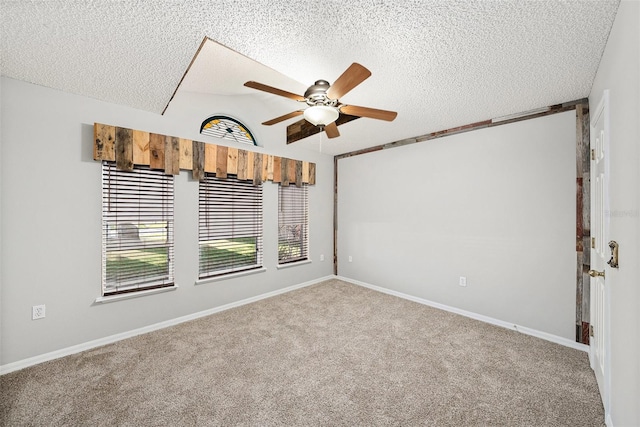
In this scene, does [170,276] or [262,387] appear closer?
[262,387]

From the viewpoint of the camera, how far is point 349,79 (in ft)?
5.32

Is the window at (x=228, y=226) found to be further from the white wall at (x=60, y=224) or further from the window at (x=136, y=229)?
the window at (x=136, y=229)

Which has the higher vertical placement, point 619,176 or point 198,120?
point 198,120

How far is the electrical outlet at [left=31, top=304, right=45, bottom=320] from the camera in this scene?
220 centimetres

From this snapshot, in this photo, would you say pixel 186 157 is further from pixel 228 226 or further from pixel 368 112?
pixel 368 112

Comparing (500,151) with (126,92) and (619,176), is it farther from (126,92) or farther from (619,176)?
(126,92)

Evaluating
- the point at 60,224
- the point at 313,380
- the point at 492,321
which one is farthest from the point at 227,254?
the point at 492,321

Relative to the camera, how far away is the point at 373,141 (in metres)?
4.03

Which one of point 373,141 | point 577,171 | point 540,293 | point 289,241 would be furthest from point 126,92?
point 540,293

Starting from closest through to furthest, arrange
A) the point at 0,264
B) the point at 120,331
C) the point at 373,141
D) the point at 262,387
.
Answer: the point at 262,387 < the point at 0,264 < the point at 120,331 < the point at 373,141

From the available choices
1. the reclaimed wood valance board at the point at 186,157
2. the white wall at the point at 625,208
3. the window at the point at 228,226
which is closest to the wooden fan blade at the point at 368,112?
the white wall at the point at 625,208

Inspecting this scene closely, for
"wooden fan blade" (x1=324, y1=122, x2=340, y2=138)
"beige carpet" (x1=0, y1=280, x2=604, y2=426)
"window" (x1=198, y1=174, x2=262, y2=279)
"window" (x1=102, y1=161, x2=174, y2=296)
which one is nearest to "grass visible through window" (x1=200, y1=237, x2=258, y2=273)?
"window" (x1=198, y1=174, x2=262, y2=279)

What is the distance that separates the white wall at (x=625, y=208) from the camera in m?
1.12

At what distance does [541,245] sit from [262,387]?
309 centimetres
